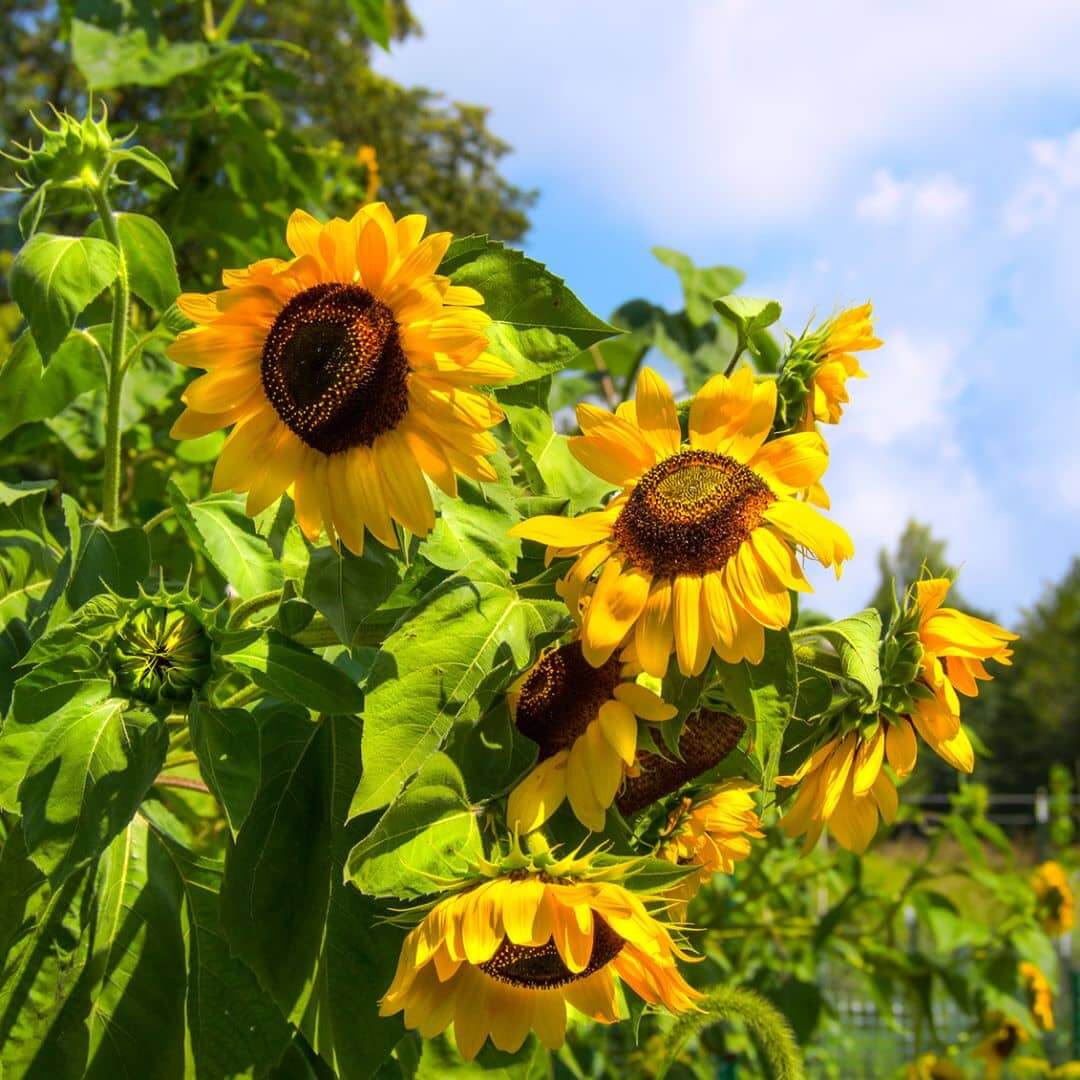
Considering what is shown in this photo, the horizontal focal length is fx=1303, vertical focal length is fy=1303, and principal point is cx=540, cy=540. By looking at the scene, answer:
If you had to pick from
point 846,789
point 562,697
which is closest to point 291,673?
point 562,697

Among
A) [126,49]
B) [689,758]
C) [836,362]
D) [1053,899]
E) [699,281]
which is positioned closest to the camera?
[689,758]

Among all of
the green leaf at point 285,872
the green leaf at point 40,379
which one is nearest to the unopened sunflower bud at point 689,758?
the green leaf at point 285,872

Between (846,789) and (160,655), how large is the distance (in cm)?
47

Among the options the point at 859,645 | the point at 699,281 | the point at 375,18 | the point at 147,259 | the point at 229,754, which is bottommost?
the point at 229,754

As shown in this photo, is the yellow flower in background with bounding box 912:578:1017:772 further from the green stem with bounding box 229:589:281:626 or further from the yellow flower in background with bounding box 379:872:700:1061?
the green stem with bounding box 229:589:281:626

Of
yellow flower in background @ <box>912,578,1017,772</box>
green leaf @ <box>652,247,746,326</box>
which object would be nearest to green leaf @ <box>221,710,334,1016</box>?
yellow flower in background @ <box>912,578,1017,772</box>

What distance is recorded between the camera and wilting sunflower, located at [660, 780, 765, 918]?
1005 mm

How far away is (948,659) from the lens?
2.97 feet

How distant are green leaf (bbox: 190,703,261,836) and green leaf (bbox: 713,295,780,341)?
464 millimetres

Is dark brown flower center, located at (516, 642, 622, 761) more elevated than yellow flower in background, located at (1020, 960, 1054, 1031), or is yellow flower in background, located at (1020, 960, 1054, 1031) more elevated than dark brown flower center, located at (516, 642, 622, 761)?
yellow flower in background, located at (1020, 960, 1054, 1031)

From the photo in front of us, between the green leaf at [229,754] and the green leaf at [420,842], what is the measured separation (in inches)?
3.3

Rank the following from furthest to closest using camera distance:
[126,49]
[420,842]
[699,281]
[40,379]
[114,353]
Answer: [126,49], [699,281], [40,379], [114,353], [420,842]

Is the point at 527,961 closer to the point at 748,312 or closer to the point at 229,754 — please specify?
the point at 229,754

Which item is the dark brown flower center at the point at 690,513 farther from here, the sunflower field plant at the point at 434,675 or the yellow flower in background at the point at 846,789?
the yellow flower in background at the point at 846,789
